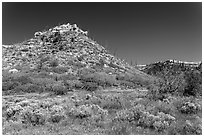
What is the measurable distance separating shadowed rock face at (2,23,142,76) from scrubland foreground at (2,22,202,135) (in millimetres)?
115

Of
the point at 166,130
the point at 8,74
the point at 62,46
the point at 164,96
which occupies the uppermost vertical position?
the point at 62,46

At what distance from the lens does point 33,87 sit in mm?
21078

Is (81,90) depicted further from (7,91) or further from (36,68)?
(36,68)

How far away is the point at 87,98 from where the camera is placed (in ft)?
57.1

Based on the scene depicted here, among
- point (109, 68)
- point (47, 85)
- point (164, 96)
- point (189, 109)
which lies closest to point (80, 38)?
point (109, 68)

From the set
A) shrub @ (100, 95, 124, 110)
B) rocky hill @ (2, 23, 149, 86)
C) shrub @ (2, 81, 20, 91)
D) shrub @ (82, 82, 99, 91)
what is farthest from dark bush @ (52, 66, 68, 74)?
shrub @ (100, 95, 124, 110)

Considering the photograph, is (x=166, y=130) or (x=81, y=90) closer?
(x=166, y=130)

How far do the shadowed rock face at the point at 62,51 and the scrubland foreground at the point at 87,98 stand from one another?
0.38 feet

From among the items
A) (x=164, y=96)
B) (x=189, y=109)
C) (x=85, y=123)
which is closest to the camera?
(x=85, y=123)

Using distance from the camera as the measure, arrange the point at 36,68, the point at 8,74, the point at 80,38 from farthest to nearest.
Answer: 1. the point at 80,38
2. the point at 36,68
3. the point at 8,74

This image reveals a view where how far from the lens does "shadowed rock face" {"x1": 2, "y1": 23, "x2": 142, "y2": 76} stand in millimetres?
30664

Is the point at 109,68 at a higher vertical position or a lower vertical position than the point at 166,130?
higher

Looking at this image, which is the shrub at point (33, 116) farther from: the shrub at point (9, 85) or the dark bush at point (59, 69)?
the dark bush at point (59, 69)

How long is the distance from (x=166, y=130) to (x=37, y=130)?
5.51 m
